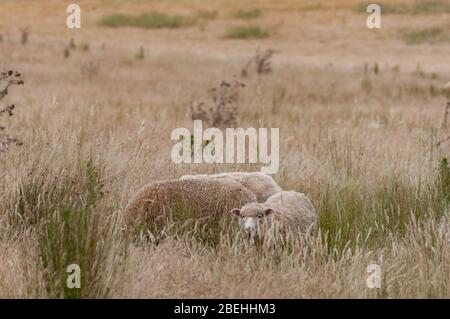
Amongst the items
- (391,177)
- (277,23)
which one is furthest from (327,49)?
(391,177)

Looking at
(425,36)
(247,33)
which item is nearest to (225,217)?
(425,36)

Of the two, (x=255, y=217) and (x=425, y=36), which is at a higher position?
(x=255, y=217)

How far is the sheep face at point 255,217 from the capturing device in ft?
17.8

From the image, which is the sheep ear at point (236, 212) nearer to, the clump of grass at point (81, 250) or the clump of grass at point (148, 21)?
the clump of grass at point (81, 250)

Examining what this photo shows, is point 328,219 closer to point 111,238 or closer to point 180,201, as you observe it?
point 180,201

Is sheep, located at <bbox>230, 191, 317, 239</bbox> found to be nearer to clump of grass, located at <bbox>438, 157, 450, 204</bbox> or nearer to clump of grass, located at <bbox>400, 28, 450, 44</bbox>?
clump of grass, located at <bbox>438, 157, 450, 204</bbox>

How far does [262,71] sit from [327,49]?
17.8 meters

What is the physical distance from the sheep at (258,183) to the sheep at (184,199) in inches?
11.7

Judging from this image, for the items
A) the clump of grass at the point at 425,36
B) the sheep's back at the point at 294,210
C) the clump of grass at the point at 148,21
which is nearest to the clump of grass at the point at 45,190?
the sheep's back at the point at 294,210

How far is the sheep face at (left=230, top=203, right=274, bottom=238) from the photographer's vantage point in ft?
17.8

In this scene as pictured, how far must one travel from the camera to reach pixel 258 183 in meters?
6.56

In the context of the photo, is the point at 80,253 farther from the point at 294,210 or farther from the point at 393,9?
the point at 393,9

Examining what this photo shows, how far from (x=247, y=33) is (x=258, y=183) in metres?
Answer: 39.6

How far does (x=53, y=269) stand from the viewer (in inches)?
178
